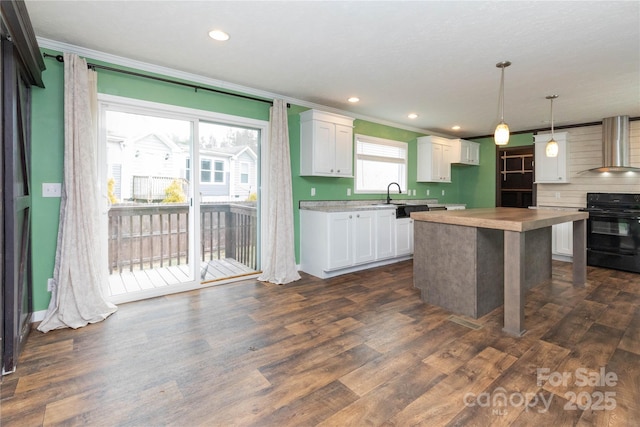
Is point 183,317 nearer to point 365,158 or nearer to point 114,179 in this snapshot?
point 114,179

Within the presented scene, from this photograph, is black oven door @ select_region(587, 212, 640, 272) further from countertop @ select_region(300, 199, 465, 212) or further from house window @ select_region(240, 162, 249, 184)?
house window @ select_region(240, 162, 249, 184)

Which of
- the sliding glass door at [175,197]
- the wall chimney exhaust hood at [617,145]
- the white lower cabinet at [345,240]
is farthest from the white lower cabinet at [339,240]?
the wall chimney exhaust hood at [617,145]

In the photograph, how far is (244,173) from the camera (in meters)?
4.16

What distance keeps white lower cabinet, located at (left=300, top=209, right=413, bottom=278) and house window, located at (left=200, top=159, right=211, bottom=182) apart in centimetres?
139

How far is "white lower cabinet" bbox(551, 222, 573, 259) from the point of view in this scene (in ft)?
17.0

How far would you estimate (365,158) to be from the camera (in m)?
5.50

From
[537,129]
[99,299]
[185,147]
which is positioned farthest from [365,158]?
[99,299]

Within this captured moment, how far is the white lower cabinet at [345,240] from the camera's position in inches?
167

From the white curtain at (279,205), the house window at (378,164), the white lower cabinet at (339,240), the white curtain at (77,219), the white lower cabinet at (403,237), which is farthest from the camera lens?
the house window at (378,164)

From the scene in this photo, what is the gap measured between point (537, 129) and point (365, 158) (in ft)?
11.3

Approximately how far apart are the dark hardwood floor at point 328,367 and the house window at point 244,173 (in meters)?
1.60

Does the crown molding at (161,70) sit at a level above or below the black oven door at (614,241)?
above

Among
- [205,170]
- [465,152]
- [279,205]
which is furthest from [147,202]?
[465,152]

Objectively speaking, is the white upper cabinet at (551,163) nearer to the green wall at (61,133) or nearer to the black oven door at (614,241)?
the black oven door at (614,241)
